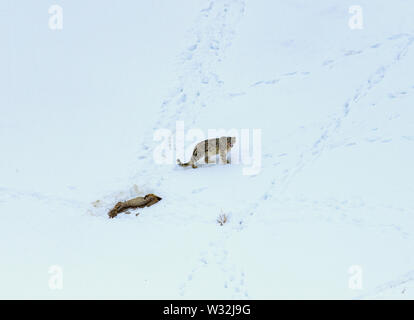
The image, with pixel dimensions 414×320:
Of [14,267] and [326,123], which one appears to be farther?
[326,123]

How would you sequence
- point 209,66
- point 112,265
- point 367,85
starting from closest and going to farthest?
point 112,265 < point 367,85 < point 209,66

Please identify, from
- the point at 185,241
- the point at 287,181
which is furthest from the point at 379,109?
the point at 185,241

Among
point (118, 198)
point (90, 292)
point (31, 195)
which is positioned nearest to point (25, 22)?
point (31, 195)

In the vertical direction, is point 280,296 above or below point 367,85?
below

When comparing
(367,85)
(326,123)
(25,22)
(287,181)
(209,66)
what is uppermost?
(25,22)

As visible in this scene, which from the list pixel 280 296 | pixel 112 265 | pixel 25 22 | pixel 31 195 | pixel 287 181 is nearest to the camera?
pixel 280 296
